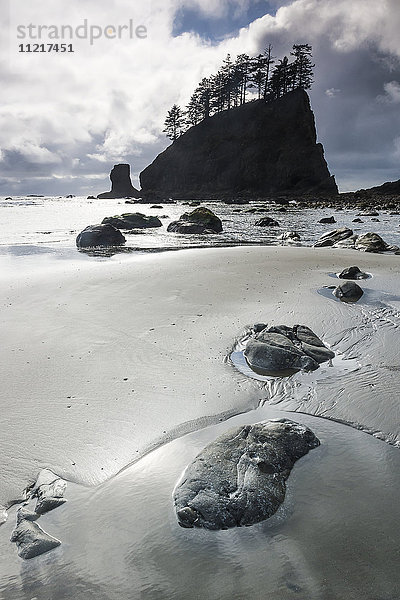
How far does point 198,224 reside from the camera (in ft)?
65.0

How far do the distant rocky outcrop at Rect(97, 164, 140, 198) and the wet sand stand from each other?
111127 mm

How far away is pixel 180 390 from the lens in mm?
3971

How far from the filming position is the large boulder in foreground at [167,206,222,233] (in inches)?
766

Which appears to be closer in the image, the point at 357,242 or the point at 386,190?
the point at 357,242

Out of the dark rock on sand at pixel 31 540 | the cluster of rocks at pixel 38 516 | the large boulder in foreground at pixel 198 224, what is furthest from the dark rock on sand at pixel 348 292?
the large boulder in foreground at pixel 198 224

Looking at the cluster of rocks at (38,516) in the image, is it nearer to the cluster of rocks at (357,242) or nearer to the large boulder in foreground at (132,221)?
the cluster of rocks at (357,242)

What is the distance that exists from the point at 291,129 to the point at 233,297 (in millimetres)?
74598

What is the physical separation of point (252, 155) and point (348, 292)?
7065 centimetres

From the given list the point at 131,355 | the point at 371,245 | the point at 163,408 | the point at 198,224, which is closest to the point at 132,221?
the point at 198,224

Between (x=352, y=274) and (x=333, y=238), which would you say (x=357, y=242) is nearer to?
(x=333, y=238)

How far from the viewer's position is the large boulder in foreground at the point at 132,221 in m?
21.2

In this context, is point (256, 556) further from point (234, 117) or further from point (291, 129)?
point (234, 117)

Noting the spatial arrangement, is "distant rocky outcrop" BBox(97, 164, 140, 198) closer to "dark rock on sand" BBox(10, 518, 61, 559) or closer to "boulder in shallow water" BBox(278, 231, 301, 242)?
"boulder in shallow water" BBox(278, 231, 301, 242)

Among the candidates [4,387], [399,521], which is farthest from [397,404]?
[4,387]
